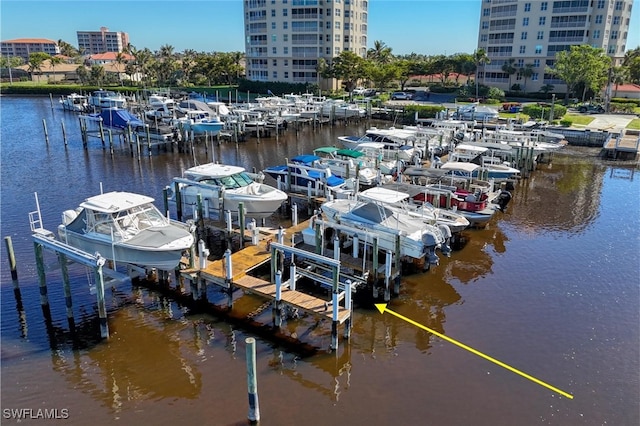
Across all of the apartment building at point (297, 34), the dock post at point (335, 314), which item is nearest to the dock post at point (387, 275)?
the dock post at point (335, 314)

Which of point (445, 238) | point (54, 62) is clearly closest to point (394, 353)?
point (445, 238)

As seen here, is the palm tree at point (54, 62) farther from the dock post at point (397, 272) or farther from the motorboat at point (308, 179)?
the dock post at point (397, 272)

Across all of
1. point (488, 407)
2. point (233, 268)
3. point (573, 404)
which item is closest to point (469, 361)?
point (488, 407)

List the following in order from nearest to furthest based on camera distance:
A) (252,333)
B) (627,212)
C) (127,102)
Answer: (252,333) → (627,212) → (127,102)

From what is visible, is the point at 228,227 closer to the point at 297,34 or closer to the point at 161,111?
the point at 161,111

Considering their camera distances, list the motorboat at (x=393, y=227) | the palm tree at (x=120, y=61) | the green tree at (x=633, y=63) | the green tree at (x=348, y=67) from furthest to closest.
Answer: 1. the palm tree at (x=120, y=61)
2. the green tree at (x=348, y=67)
3. the green tree at (x=633, y=63)
4. the motorboat at (x=393, y=227)

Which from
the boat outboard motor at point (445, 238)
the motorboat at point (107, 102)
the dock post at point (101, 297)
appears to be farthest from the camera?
the motorboat at point (107, 102)

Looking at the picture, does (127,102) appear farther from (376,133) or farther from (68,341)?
(68,341)

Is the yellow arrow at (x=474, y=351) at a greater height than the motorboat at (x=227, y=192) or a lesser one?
lesser
